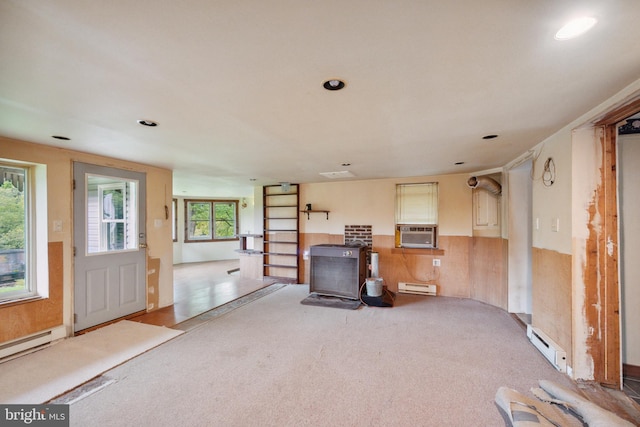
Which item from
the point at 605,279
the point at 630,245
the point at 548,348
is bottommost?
the point at 548,348

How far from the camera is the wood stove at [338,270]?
4270 millimetres

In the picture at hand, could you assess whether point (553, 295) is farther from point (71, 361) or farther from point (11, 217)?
point (11, 217)

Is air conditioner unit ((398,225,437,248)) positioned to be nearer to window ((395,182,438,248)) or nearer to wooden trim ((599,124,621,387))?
window ((395,182,438,248))

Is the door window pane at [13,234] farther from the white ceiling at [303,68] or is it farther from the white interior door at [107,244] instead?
the white ceiling at [303,68]

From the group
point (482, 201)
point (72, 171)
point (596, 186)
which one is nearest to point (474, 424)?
point (596, 186)

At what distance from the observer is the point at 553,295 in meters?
2.51

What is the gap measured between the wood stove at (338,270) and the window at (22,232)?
3331 millimetres

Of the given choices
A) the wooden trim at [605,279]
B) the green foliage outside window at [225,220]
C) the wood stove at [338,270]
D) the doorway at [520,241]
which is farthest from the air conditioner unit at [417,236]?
the green foliage outside window at [225,220]

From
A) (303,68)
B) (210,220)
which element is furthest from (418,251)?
(210,220)

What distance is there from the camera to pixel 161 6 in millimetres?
961

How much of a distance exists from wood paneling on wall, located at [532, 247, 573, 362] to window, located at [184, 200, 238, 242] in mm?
7567

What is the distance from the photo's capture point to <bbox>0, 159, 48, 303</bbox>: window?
8.82ft

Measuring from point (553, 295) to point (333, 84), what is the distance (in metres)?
2.78

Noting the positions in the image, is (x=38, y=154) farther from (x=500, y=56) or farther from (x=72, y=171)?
(x=500, y=56)
